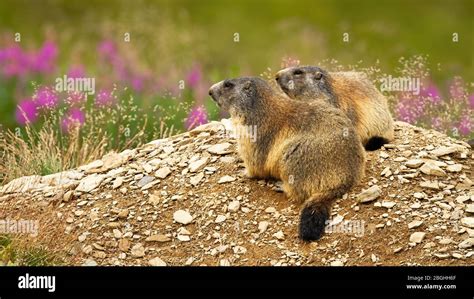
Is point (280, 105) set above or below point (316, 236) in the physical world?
above

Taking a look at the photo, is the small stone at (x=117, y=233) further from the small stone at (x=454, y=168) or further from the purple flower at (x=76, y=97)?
the small stone at (x=454, y=168)

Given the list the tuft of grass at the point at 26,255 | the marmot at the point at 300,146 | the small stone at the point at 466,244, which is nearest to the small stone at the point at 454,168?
the marmot at the point at 300,146

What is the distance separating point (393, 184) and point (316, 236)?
112cm

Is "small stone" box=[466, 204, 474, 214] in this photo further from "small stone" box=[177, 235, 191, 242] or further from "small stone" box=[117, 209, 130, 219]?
"small stone" box=[117, 209, 130, 219]

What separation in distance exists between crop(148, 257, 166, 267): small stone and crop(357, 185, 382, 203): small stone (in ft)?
6.58

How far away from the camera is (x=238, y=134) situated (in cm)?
924

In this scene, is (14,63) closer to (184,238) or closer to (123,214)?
(123,214)

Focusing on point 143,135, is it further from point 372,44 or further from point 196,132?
point 372,44

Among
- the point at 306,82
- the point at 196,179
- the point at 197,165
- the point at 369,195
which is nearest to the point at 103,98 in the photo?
the point at 197,165

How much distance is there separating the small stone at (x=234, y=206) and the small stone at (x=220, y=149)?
911mm

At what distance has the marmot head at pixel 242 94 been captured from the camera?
9305 millimetres

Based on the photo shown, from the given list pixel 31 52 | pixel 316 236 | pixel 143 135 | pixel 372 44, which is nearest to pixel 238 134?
pixel 316 236

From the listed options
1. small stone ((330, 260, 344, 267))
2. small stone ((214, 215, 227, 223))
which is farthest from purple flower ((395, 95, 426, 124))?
small stone ((330, 260, 344, 267))

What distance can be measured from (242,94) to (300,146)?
101 centimetres
